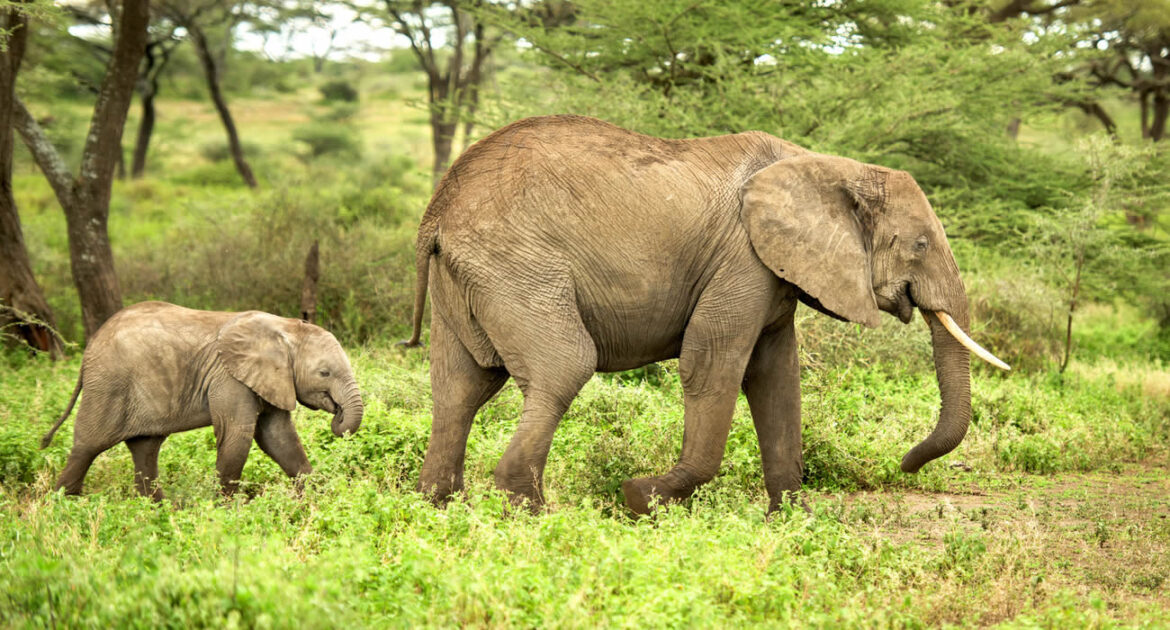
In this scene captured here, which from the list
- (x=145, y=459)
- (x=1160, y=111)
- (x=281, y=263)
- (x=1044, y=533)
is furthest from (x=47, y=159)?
(x=1160, y=111)

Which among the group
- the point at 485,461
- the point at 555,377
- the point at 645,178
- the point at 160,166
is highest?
the point at 645,178

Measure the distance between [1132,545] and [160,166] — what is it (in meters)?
31.6

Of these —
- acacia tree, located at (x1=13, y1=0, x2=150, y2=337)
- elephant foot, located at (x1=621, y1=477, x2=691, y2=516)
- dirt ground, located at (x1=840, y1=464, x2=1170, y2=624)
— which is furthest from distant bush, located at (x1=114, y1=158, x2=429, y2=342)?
dirt ground, located at (x1=840, y1=464, x2=1170, y2=624)

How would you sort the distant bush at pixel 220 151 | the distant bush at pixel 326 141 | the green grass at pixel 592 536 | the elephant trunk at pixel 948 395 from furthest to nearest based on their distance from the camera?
the distant bush at pixel 326 141
the distant bush at pixel 220 151
the elephant trunk at pixel 948 395
the green grass at pixel 592 536

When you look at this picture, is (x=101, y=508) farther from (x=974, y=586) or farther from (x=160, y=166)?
(x=160, y=166)

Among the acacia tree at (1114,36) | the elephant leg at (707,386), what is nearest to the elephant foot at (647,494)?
the elephant leg at (707,386)

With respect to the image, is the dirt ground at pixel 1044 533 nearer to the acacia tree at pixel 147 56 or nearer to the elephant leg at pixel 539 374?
the elephant leg at pixel 539 374

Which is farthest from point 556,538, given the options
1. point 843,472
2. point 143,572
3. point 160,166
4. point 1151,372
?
point 160,166

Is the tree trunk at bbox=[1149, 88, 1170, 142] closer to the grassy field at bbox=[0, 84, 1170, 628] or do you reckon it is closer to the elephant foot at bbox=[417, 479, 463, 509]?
the grassy field at bbox=[0, 84, 1170, 628]

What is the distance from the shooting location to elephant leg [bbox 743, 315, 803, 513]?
6.15 metres

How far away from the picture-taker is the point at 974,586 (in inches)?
204

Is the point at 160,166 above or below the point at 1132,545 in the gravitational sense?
below

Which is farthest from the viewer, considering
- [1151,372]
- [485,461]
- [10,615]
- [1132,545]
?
[1151,372]

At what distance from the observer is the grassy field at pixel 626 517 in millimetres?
A: 4176
